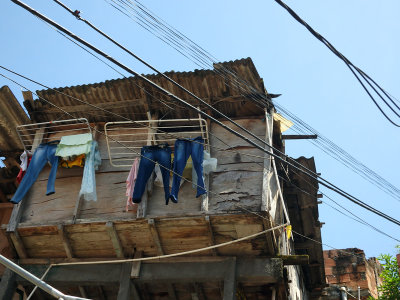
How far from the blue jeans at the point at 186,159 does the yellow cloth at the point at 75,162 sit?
6.38ft

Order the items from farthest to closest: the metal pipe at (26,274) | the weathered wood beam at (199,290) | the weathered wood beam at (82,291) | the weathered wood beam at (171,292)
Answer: the weathered wood beam at (82,291), the weathered wood beam at (171,292), the weathered wood beam at (199,290), the metal pipe at (26,274)

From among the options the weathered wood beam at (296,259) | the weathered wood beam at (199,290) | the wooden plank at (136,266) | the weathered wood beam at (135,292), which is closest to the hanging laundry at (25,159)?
the wooden plank at (136,266)

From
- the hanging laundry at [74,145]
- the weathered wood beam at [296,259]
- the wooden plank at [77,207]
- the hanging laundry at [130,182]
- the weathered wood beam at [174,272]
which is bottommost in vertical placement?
the weathered wood beam at [174,272]

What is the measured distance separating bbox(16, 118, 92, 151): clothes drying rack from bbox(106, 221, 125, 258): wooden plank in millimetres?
2526

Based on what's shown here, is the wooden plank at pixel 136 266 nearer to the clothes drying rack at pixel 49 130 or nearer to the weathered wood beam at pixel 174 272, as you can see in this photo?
the weathered wood beam at pixel 174 272

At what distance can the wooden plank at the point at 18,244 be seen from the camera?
1023 centimetres

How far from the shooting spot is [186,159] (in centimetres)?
1000

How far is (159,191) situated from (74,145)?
1.94 metres

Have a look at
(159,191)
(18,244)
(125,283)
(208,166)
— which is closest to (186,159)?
(208,166)

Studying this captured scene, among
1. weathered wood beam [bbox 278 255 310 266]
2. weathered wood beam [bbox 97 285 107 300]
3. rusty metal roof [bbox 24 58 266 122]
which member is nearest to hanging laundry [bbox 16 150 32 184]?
rusty metal roof [bbox 24 58 266 122]

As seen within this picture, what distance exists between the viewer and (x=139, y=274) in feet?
32.5

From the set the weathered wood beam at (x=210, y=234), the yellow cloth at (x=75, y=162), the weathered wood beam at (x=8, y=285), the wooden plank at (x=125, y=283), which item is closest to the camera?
the weathered wood beam at (x=210, y=234)

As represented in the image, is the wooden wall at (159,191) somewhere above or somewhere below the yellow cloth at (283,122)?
below

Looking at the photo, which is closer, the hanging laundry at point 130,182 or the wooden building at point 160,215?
the wooden building at point 160,215
